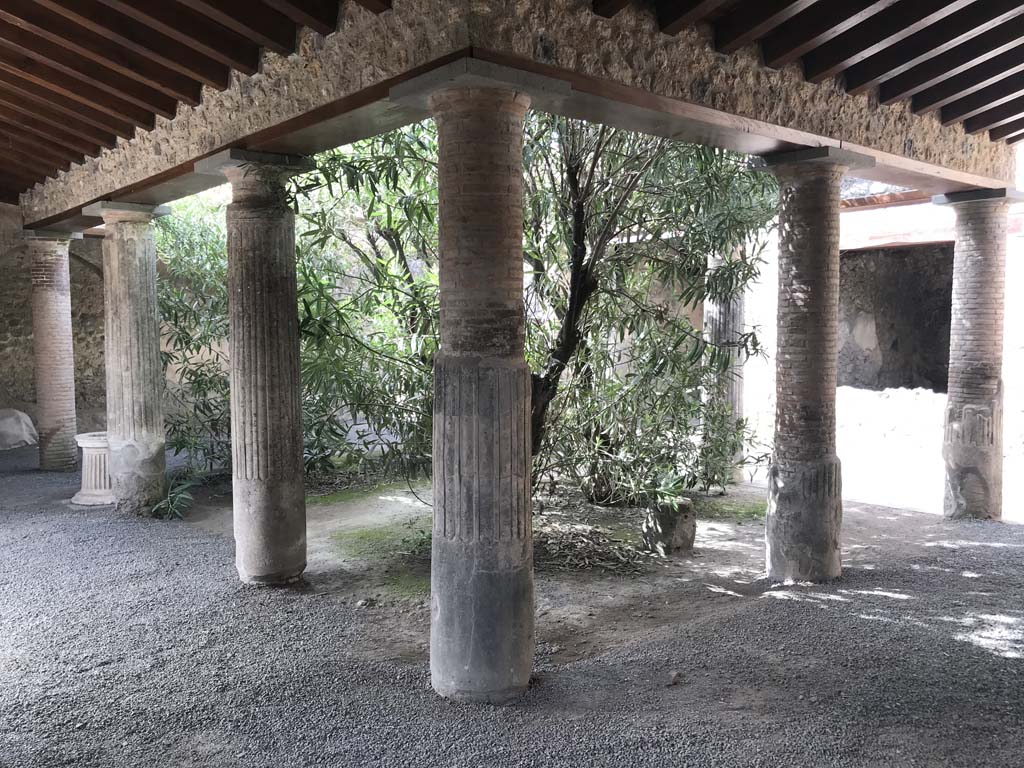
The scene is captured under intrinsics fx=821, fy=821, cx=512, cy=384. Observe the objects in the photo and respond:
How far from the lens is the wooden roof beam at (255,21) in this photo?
14.6ft

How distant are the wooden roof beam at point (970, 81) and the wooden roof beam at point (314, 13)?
464cm

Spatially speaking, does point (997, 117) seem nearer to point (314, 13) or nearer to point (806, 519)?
point (806, 519)

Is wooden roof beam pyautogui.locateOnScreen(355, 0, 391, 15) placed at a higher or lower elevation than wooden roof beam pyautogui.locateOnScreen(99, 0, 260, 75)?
lower

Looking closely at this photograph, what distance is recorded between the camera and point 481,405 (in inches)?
166

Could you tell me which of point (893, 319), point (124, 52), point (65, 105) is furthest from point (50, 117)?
point (893, 319)

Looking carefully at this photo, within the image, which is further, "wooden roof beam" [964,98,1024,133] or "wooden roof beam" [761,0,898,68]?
"wooden roof beam" [964,98,1024,133]

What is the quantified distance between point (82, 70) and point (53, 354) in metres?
6.86

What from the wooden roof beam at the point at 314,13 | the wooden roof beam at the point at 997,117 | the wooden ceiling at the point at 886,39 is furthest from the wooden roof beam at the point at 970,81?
the wooden roof beam at the point at 314,13

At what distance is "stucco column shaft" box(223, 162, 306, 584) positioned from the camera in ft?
19.8

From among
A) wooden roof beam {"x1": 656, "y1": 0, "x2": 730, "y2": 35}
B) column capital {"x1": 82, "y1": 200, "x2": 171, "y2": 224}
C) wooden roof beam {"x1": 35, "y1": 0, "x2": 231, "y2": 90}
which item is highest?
wooden roof beam {"x1": 35, "y1": 0, "x2": 231, "y2": 90}

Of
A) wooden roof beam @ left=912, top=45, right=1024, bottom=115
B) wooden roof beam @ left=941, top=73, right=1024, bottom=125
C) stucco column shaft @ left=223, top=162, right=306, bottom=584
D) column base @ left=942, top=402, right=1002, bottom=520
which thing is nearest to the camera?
wooden roof beam @ left=912, top=45, right=1024, bottom=115

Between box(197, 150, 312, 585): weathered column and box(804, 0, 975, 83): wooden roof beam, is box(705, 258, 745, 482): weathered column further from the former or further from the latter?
box(197, 150, 312, 585): weathered column

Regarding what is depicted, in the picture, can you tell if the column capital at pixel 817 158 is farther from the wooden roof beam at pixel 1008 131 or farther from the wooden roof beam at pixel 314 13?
the wooden roof beam at pixel 314 13

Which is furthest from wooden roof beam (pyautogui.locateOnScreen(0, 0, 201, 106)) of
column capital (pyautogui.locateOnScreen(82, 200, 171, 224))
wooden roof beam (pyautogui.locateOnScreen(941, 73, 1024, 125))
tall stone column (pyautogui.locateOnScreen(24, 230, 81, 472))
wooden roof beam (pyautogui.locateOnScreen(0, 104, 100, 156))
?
tall stone column (pyautogui.locateOnScreen(24, 230, 81, 472))
